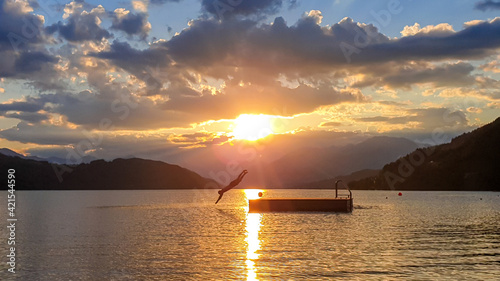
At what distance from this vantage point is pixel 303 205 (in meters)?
108

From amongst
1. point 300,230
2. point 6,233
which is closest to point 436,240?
point 300,230

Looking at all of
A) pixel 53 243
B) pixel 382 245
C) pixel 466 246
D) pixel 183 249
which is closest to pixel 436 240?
pixel 466 246

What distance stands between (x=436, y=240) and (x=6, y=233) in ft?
177

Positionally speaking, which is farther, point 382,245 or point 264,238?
point 264,238

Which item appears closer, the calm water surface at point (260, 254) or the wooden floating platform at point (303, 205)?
the calm water surface at point (260, 254)

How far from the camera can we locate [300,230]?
206ft

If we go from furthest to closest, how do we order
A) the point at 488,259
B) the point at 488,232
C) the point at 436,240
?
the point at 488,232 < the point at 436,240 < the point at 488,259

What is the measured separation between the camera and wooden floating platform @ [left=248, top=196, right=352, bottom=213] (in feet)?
345

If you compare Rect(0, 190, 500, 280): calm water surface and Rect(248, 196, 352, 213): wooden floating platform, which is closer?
Rect(0, 190, 500, 280): calm water surface

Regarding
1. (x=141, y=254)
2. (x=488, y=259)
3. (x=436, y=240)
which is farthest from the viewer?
(x=436, y=240)

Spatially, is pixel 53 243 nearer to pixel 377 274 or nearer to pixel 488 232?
pixel 377 274

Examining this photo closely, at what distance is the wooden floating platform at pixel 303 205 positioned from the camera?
105m

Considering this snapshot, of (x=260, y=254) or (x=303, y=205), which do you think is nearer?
(x=260, y=254)

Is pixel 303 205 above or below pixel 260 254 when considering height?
above
